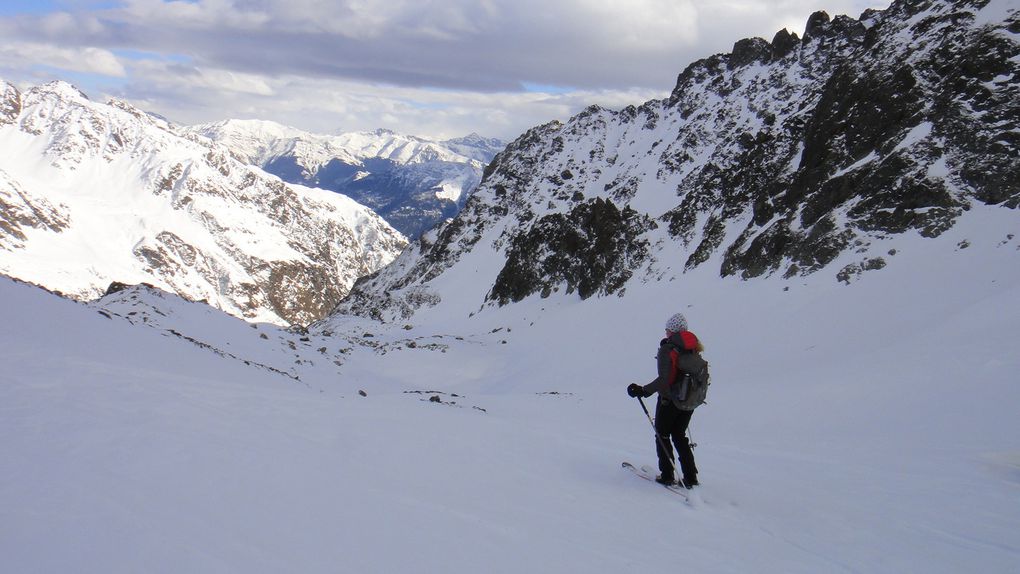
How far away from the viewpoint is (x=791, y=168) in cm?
4978

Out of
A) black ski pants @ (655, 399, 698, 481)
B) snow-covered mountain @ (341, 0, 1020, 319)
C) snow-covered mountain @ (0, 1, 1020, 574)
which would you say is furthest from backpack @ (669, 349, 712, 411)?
snow-covered mountain @ (341, 0, 1020, 319)

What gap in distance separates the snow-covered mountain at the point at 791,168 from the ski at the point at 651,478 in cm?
2574

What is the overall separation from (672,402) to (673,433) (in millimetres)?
521

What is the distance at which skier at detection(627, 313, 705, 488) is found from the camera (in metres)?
8.66

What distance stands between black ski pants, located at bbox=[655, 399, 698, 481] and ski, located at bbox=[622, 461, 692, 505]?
0.64 ft

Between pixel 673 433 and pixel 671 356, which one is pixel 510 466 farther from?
pixel 671 356

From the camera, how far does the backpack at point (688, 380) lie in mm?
8570

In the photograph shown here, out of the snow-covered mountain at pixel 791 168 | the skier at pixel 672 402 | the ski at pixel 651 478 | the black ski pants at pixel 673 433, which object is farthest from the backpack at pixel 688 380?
the snow-covered mountain at pixel 791 168

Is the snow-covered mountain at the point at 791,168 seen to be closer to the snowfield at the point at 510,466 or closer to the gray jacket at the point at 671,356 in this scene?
the snowfield at the point at 510,466

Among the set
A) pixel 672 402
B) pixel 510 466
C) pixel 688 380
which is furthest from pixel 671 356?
pixel 510 466

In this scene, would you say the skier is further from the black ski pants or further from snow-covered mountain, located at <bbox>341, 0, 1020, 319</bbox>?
snow-covered mountain, located at <bbox>341, 0, 1020, 319</bbox>

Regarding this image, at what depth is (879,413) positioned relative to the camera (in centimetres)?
1627

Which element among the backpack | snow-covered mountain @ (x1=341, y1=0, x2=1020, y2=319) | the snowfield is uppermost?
snow-covered mountain @ (x1=341, y1=0, x2=1020, y2=319)

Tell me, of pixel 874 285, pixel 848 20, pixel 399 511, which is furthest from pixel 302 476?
pixel 848 20
